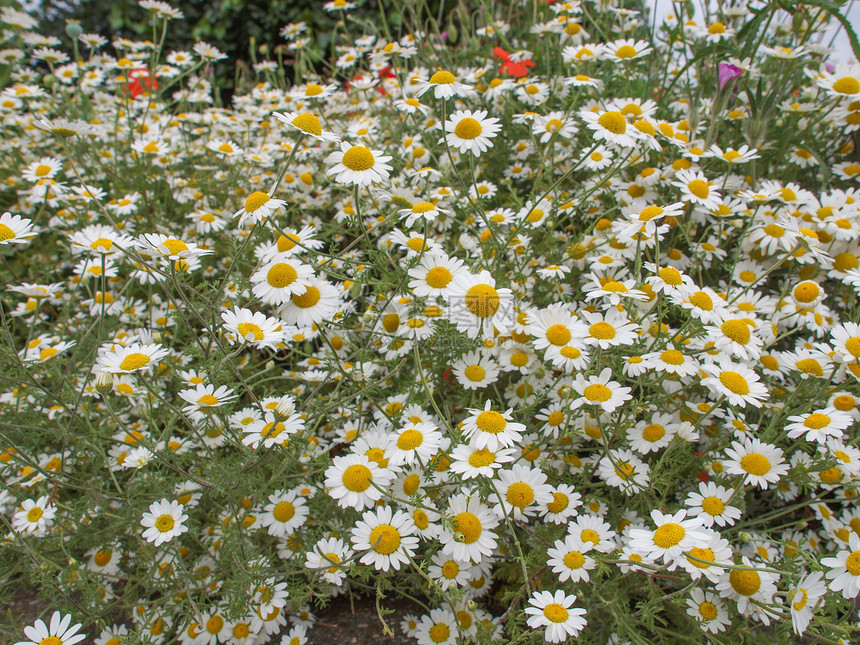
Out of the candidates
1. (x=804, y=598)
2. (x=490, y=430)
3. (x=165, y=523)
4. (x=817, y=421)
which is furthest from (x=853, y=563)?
(x=165, y=523)

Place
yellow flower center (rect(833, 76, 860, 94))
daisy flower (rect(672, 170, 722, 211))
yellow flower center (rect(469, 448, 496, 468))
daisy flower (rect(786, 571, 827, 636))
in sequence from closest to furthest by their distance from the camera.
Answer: daisy flower (rect(786, 571, 827, 636))
yellow flower center (rect(469, 448, 496, 468))
daisy flower (rect(672, 170, 722, 211))
yellow flower center (rect(833, 76, 860, 94))

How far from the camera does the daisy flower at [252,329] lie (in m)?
1.50

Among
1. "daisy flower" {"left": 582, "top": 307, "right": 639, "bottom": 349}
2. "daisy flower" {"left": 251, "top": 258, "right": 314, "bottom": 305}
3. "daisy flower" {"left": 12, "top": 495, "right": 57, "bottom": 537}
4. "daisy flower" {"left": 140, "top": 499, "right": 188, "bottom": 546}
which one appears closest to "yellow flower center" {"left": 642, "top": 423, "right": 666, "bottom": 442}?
"daisy flower" {"left": 582, "top": 307, "right": 639, "bottom": 349}

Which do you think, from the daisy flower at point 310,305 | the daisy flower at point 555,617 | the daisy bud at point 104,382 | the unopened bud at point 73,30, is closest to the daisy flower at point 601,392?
the daisy flower at point 555,617

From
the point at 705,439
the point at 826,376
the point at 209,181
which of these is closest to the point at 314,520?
the point at 705,439

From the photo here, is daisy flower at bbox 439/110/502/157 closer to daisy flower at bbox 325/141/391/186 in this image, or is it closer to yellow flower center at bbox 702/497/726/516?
daisy flower at bbox 325/141/391/186

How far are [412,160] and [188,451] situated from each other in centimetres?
171

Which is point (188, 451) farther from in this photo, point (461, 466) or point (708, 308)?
point (708, 308)

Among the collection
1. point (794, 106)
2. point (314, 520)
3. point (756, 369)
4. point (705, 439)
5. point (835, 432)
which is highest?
point (794, 106)

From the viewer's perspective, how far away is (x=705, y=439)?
2027 millimetres

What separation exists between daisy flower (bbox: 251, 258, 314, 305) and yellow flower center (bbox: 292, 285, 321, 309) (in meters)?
0.02

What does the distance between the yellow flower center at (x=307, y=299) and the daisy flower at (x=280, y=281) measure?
2 cm

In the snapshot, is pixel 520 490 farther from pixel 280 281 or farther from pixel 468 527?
pixel 280 281

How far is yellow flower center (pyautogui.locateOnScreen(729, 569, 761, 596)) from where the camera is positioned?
1458 mm
